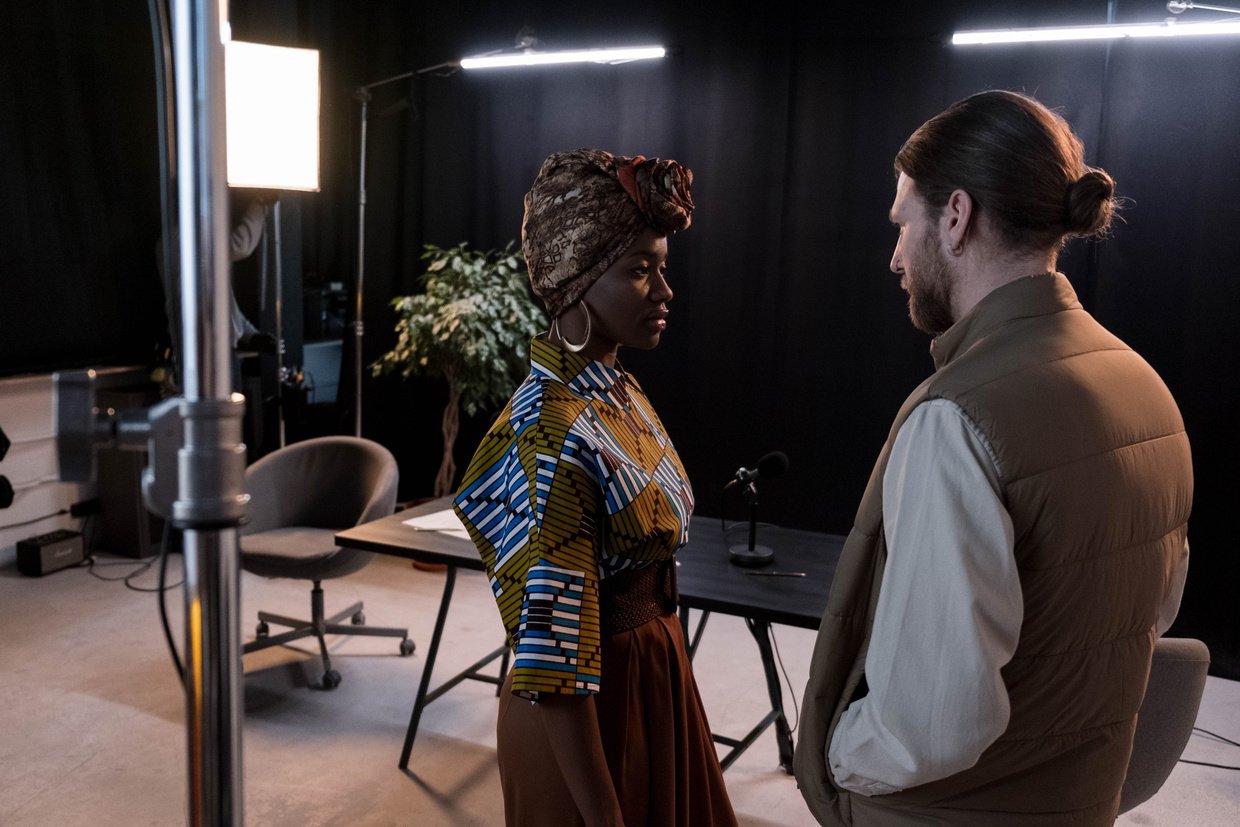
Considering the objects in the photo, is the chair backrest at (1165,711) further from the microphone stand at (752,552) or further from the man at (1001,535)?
the microphone stand at (752,552)

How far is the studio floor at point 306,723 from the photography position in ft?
A: 9.03

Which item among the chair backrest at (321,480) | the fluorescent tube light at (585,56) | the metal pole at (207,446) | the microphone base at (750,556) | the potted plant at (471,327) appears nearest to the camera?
the metal pole at (207,446)

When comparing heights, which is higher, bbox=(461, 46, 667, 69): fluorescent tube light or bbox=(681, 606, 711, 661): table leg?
bbox=(461, 46, 667, 69): fluorescent tube light

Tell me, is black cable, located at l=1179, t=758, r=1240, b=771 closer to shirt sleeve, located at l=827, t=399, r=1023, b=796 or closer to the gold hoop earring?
shirt sleeve, located at l=827, t=399, r=1023, b=796

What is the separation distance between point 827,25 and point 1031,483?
12.8 feet

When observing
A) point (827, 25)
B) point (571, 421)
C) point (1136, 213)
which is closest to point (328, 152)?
point (827, 25)

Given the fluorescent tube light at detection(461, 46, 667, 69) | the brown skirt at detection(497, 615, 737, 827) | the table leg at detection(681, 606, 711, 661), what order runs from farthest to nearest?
the fluorescent tube light at detection(461, 46, 667, 69)
the table leg at detection(681, 606, 711, 661)
the brown skirt at detection(497, 615, 737, 827)

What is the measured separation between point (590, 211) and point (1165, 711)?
1.26 meters

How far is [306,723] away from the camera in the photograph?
3252 millimetres

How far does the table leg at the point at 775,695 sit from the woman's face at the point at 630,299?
4.78 ft

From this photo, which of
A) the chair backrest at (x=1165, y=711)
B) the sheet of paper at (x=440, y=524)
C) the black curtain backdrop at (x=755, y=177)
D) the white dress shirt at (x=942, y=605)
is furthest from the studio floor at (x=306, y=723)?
the white dress shirt at (x=942, y=605)

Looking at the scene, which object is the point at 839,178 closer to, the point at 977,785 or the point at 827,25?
the point at 827,25

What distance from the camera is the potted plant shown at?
462cm

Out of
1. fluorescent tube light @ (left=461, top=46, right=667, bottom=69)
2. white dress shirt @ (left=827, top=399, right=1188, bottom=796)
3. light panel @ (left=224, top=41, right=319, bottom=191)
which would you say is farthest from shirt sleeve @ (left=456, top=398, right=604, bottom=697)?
fluorescent tube light @ (left=461, top=46, right=667, bottom=69)
